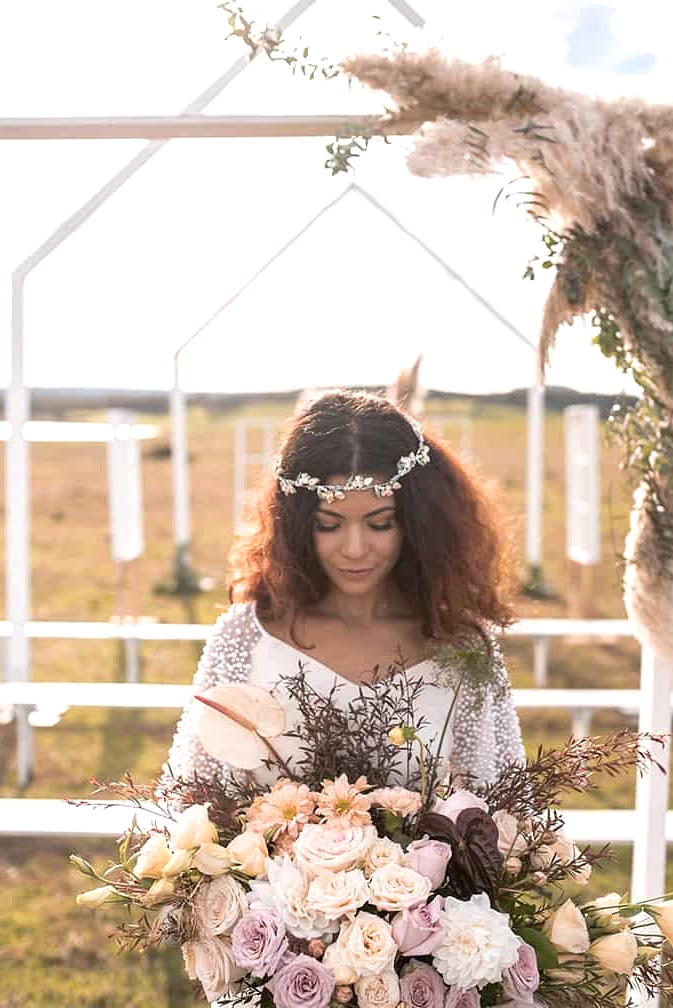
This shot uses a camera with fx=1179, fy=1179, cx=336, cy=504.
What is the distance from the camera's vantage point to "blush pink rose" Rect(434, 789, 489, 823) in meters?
1.62

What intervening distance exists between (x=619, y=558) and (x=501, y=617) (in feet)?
0.92

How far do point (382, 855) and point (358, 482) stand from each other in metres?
Result: 0.74

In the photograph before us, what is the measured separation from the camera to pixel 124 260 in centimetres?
441

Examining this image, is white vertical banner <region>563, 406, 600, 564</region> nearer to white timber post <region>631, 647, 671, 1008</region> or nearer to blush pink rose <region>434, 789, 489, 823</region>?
white timber post <region>631, 647, 671, 1008</region>

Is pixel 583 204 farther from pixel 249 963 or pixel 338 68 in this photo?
pixel 249 963

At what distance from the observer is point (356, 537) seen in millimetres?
2119

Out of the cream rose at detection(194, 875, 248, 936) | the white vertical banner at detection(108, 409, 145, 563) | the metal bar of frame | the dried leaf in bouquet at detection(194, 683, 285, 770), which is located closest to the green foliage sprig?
the dried leaf in bouquet at detection(194, 683, 285, 770)

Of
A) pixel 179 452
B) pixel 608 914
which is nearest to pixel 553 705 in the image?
pixel 608 914

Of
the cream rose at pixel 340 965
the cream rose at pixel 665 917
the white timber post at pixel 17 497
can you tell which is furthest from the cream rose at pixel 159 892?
the white timber post at pixel 17 497

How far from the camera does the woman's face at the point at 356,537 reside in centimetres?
213

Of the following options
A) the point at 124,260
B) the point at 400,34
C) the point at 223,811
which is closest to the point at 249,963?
the point at 223,811

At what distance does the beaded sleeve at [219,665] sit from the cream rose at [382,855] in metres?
0.68

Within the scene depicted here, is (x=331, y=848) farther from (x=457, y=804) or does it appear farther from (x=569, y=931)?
(x=569, y=931)

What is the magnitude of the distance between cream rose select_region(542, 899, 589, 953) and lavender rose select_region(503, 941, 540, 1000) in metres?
0.06
